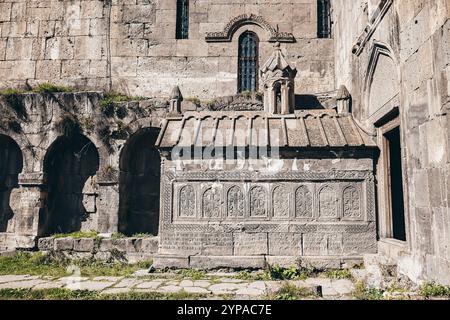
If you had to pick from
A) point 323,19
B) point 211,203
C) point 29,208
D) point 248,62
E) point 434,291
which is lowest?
point 434,291

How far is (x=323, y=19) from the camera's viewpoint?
32.5 ft

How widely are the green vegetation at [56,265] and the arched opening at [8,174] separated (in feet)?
4.99

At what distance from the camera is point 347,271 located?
595cm

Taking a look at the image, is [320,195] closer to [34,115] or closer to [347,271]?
[347,271]

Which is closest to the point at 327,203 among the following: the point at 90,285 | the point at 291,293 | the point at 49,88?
the point at 291,293

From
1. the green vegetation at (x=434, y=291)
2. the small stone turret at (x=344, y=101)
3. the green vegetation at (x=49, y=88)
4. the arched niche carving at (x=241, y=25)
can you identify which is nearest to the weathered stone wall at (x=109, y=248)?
the green vegetation at (x=49, y=88)

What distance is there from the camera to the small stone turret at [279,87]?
24.7 ft

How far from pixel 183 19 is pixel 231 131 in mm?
4885

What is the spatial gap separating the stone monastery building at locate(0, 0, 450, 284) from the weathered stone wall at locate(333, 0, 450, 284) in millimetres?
26

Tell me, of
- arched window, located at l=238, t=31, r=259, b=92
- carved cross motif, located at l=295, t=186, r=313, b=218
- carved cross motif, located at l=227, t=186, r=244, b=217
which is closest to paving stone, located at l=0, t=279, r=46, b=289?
carved cross motif, located at l=227, t=186, r=244, b=217

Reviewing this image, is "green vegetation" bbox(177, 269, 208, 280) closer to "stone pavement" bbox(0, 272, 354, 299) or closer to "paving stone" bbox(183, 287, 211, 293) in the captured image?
"stone pavement" bbox(0, 272, 354, 299)

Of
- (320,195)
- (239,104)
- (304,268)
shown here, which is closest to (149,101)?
(239,104)

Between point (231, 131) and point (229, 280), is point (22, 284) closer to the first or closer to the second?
point (229, 280)
